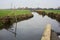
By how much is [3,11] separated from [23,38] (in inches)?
31.0

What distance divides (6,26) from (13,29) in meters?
0.27

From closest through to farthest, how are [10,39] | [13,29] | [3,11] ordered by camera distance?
[10,39] < [3,11] < [13,29]

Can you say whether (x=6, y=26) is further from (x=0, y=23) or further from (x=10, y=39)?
(x=10, y=39)

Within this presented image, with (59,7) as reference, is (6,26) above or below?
below

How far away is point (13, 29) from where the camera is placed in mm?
4355

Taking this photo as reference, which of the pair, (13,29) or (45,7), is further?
(13,29)

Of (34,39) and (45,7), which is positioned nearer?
(34,39)
